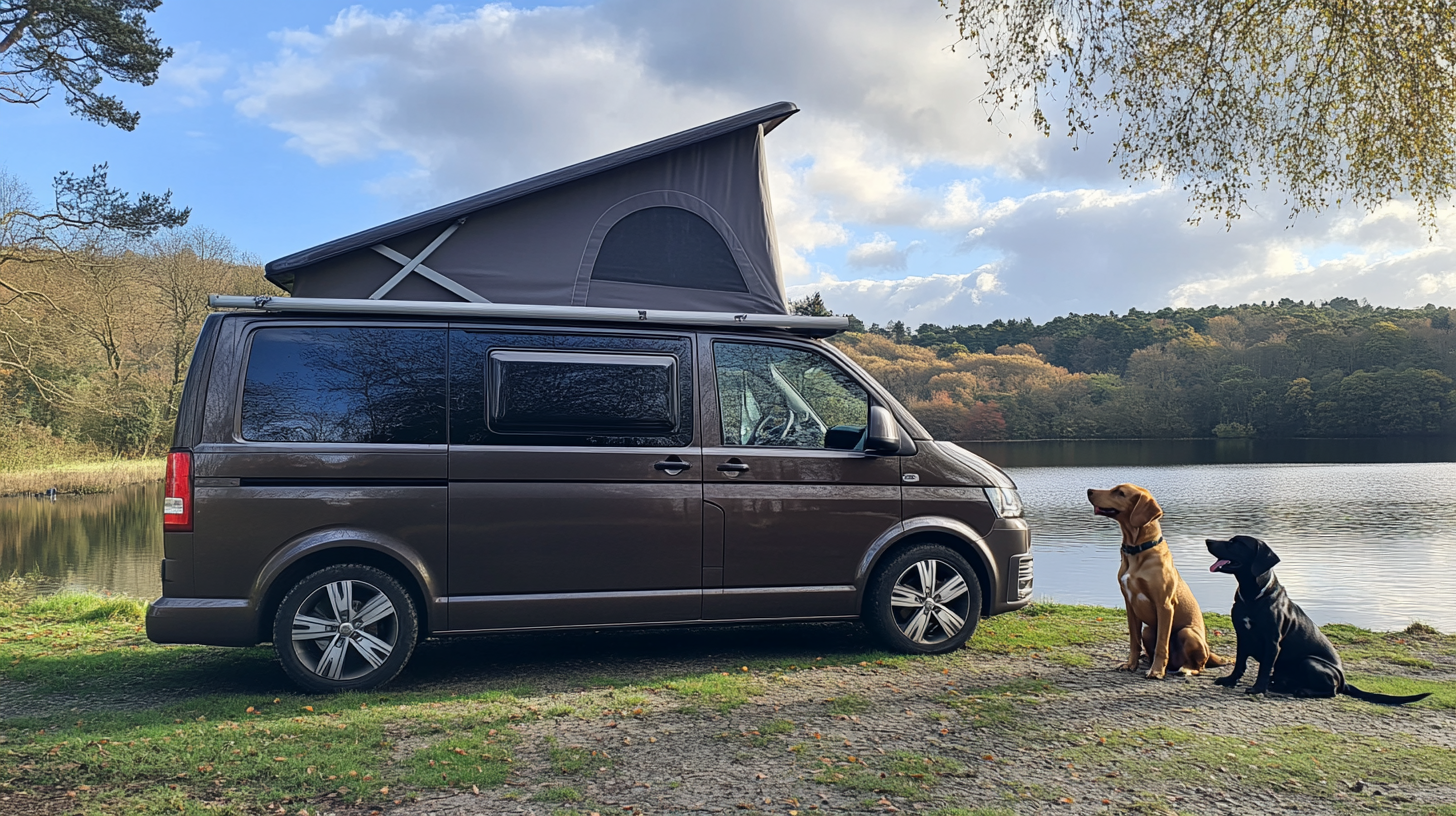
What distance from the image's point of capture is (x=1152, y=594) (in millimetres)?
5102

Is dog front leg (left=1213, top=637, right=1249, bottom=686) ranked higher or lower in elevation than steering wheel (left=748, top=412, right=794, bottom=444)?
lower

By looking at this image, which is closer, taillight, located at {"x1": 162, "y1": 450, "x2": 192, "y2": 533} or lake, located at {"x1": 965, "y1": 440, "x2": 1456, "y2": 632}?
taillight, located at {"x1": 162, "y1": 450, "x2": 192, "y2": 533}

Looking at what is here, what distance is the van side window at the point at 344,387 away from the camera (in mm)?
4844

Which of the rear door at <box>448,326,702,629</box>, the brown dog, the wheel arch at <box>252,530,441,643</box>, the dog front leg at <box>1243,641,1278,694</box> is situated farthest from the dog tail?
the wheel arch at <box>252,530,441,643</box>

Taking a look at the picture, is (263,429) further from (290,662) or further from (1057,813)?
(1057,813)

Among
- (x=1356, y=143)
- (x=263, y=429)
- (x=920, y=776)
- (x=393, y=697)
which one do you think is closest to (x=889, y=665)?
A: (x=920, y=776)

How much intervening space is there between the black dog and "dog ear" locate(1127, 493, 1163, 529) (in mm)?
354

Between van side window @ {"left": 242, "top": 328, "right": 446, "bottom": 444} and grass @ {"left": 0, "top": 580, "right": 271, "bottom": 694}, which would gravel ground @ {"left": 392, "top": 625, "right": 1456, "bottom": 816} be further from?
grass @ {"left": 0, "top": 580, "right": 271, "bottom": 694}

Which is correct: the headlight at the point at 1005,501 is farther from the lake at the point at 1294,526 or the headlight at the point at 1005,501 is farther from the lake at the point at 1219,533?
the lake at the point at 1219,533

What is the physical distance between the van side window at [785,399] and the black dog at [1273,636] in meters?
2.12

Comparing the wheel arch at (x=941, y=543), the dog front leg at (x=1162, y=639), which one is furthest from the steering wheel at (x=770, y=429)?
the dog front leg at (x=1162, y=639)

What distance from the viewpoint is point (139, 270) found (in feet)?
100

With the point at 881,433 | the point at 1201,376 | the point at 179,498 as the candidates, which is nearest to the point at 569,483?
the point at 881,433

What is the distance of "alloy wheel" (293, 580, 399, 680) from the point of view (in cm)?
478
